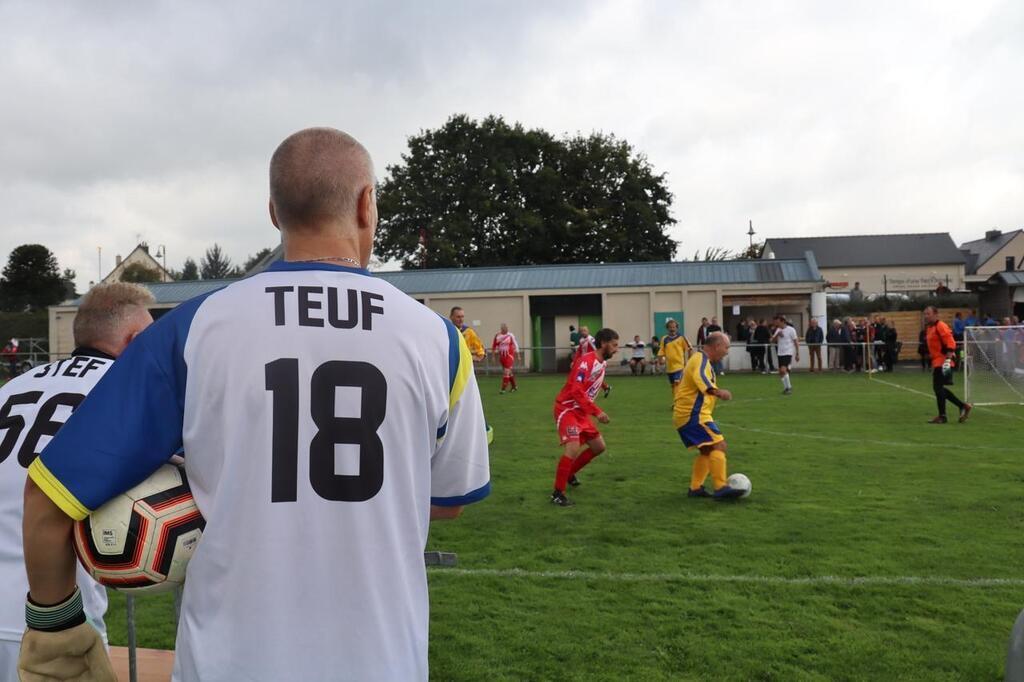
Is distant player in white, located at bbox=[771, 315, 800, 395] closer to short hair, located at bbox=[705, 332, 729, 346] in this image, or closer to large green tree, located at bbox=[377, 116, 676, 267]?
short hair, located at bbox=[705, 332, 729, 346]

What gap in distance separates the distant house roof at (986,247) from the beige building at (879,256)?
26.1ft

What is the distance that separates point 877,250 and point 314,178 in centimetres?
8634

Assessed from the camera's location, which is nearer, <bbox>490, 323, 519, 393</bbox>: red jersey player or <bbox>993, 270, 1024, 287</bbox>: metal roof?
<bbox>490, 323, 519, 393</bbox>: red jersey player

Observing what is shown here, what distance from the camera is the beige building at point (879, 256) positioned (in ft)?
257

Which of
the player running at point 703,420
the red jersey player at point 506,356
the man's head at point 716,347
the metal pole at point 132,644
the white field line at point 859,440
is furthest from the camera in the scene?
the red jersey player at point 506,356

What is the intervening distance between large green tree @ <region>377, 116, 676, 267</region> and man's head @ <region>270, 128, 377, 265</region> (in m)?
49.6

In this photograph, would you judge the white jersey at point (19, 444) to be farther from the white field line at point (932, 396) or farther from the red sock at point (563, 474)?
the white field line at point (932, 396)

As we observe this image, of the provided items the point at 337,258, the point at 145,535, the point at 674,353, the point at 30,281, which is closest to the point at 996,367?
the point at 674,353

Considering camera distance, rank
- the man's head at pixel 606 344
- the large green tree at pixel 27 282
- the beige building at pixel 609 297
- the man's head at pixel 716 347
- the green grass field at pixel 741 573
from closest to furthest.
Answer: the green grass field at pixel 741 573
the man's head at pixel 716 347
the man's head at pixel 606 344
the beige building at pixel 609 297
the large green tree at pixel 27 282

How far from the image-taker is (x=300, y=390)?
66.9 inches

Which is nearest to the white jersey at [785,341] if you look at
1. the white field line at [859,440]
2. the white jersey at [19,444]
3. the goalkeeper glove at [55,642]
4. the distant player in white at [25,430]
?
the white field line at [859,440]

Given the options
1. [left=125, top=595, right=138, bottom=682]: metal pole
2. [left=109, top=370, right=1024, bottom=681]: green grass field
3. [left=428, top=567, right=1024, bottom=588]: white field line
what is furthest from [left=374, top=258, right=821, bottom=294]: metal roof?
[left=125, top=595, right=138, bottom=682]: metal pole

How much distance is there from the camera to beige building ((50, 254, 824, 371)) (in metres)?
34.3

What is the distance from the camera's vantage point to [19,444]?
2.71 m
